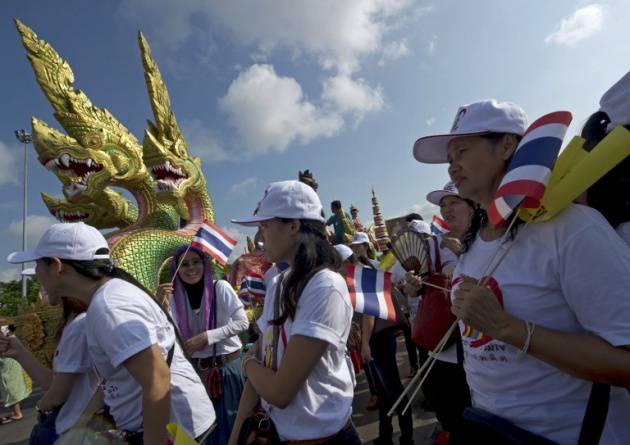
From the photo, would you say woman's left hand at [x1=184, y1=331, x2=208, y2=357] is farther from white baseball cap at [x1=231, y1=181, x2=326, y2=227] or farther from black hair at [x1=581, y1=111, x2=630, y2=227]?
black hair at [x1=581, y1=111, x2=630, y2=227]

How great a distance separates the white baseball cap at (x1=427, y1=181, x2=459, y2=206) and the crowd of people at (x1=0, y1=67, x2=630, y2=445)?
1.11m

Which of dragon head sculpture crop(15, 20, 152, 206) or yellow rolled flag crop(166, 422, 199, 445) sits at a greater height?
dragon head sculpture crop(15, 20, 152, 206)

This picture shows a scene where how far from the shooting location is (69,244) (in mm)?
1860

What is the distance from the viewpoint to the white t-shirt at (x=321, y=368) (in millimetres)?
1453

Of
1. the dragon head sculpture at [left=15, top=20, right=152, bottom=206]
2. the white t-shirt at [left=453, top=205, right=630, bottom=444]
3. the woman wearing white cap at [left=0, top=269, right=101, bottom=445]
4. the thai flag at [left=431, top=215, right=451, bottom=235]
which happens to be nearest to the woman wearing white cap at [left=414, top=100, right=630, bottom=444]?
the white t-shirt at [left=453, top=205, right=630, bottom=444]

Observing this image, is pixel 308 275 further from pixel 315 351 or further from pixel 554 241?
pixel 554 241

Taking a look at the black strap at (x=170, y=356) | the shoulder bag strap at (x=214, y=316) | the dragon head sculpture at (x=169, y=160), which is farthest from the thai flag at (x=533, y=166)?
the dragon head sculpture at (x=169, y=160)

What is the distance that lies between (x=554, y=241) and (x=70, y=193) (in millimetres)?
7549

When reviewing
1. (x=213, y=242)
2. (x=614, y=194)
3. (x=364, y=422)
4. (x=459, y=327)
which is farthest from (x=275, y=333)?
(x=364, y=422)

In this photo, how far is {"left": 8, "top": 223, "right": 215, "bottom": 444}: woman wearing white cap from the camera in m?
1.51

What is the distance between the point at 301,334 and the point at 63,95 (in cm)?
773

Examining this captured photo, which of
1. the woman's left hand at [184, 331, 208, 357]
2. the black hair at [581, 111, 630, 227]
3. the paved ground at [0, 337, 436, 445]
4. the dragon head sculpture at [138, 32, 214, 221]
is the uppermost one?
the dragon head sculpture at [138, 32, 214, 221]

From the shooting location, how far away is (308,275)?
1604mm

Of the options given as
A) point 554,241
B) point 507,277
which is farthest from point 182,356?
Answer: point 554,241
